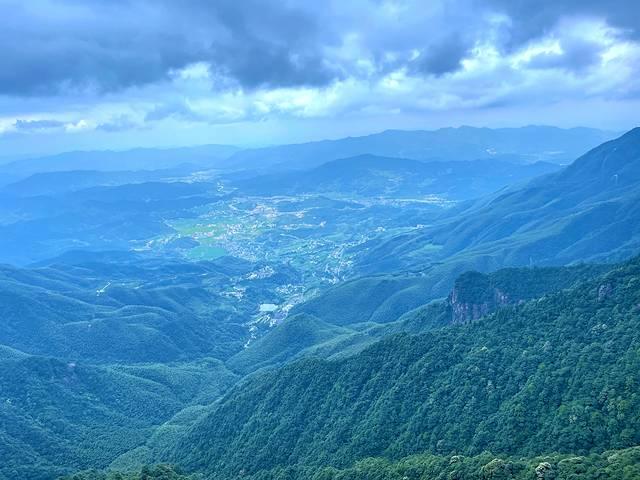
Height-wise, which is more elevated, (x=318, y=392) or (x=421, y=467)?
(x=421, y=467)

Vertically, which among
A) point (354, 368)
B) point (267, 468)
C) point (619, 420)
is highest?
point (619, 420)

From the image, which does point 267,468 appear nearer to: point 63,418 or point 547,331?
point 547,331

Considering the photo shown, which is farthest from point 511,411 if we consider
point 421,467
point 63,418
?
point 63,418

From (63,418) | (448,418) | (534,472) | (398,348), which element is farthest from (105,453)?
(534,472)

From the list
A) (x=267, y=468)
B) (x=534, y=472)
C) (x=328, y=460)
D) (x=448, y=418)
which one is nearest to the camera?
(x=534, y=472)

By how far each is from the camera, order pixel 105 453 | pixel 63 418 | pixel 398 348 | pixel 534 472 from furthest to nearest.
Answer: pixel 63 418 → pixel 105 453 → pixel 398 348 → pixel 534 472

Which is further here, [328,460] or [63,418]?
[63,418]
